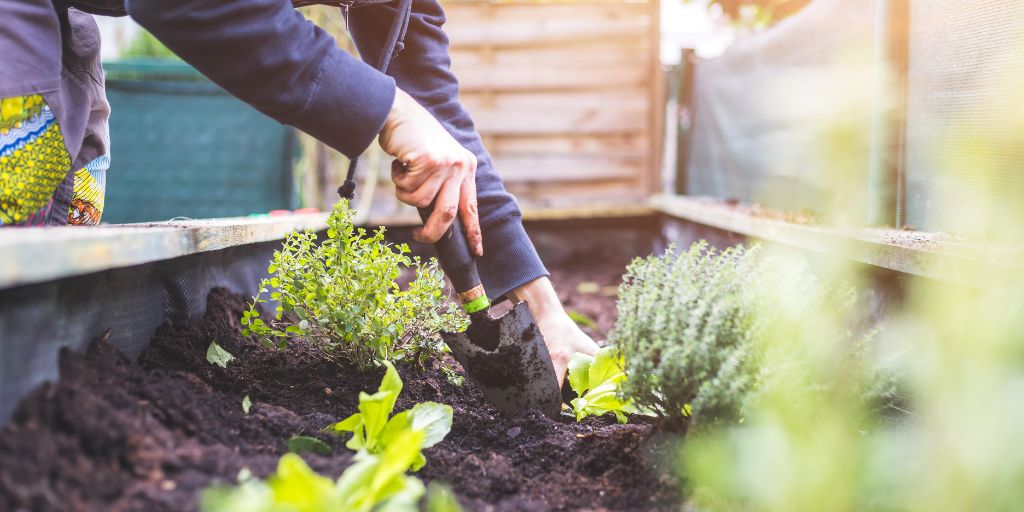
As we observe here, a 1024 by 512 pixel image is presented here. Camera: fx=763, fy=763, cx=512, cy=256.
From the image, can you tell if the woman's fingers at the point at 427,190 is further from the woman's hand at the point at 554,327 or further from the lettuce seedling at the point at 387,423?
the woman's hand at the point at 554,327

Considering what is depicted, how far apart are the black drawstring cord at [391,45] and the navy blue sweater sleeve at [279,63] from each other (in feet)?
0.60

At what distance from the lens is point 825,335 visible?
0.99 metres

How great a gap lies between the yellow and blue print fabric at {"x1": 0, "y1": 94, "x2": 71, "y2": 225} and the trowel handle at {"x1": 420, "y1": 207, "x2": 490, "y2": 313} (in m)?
0.71

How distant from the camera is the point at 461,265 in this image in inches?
Result: 59.4

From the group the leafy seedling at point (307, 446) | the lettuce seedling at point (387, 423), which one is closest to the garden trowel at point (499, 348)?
the lettuce seedling at point (387, 423)

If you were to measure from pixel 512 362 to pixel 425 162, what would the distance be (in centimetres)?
43

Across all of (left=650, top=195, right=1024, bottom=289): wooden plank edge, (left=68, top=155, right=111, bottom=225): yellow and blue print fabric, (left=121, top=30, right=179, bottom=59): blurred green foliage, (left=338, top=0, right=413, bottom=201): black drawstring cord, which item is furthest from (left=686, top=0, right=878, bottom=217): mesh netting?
(left=121, top=30, right=179, bottom=59): blurred green foliage

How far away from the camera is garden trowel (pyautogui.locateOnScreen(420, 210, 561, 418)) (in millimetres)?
1472

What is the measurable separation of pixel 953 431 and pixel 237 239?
1.46 m

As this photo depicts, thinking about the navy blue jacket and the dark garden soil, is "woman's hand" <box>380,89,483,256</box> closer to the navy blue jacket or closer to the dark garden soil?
the navy blue jacket

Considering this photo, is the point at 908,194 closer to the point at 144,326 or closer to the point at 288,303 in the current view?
the point at 288,303

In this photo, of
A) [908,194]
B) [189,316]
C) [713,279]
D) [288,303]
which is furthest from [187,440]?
[908,194]

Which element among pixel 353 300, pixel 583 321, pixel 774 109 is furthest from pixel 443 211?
pixel 774 109

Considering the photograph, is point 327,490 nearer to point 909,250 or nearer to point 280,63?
point 280,63
